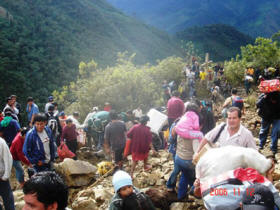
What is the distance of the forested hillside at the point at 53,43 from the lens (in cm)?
2594

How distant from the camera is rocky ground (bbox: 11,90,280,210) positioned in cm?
340

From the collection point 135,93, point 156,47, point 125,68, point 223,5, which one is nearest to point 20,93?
point 125,68

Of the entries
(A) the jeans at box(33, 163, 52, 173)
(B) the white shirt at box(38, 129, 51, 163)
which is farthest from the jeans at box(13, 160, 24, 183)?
(B) the white shirt at box(38, 129, 51, 163)

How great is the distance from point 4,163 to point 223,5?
202783 mm

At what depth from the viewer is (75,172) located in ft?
15.8

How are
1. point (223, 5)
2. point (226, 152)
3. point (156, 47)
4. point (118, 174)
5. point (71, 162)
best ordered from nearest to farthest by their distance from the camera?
point (226, 152)
point (118, 174)
point (71, 162)
point (156, 47)
point (223, 5)

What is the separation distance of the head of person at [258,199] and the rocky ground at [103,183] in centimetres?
198

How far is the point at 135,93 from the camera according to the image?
38.5ft

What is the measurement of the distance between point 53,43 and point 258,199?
Result: 37.7 m

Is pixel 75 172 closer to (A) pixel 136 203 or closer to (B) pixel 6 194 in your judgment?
(B) pixel 6 194

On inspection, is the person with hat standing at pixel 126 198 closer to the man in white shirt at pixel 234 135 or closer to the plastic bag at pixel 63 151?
the man in white shirt at pixel 234 135

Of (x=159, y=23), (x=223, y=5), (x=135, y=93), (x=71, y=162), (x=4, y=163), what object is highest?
(x=223, y=5)

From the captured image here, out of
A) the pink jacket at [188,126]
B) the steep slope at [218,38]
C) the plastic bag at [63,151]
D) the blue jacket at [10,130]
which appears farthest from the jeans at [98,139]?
the steep slope at [218,38]

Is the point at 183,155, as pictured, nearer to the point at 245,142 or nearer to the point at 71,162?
the point at 245,142
